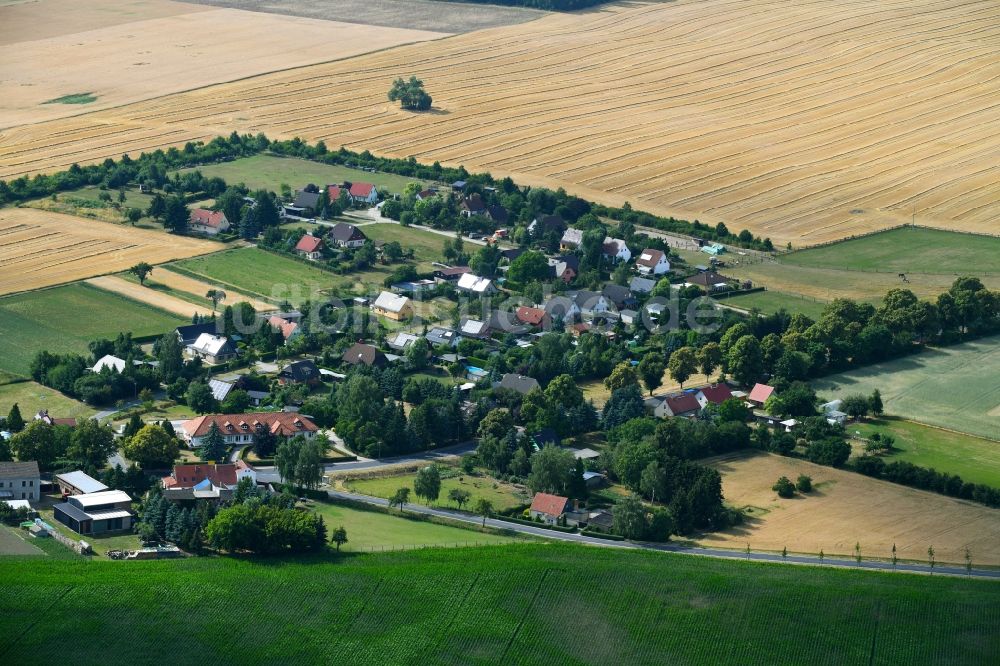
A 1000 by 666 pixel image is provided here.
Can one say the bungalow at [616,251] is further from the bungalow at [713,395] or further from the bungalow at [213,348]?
the bungalow at [213,348]

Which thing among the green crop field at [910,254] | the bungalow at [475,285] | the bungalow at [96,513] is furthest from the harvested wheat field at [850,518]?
the green crop field at [910,254]

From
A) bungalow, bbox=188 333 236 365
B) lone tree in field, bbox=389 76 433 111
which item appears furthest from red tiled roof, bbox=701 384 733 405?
lone tree in field, bbox=389 76 433 111

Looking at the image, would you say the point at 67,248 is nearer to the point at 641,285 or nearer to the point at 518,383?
the point at 641,285

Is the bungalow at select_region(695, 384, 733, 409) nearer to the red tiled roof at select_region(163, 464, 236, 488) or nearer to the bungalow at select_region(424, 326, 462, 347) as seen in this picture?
the bungalow at select_region(424, 326, 462, 347)

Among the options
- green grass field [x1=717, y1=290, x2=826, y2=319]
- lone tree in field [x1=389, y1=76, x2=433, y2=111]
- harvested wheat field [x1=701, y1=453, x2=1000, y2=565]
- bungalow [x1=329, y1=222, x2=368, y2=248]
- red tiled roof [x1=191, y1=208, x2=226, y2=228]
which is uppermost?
lone tree in field [x1=389, y1=76, x2=433, y2=111]

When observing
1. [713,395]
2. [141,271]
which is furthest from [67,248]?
[713,395]
